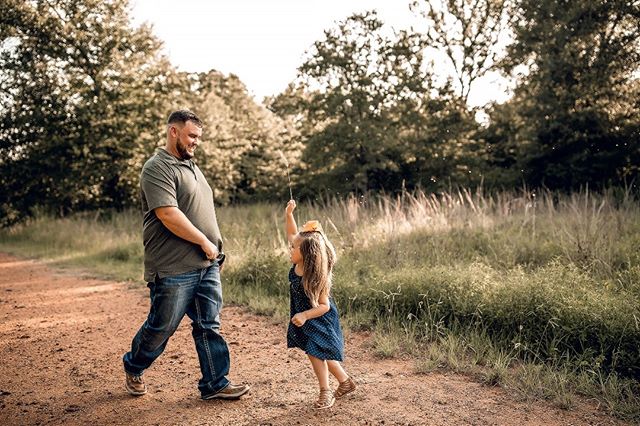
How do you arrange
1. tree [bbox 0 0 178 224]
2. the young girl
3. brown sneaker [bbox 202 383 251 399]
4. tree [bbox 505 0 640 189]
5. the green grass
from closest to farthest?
the young girl < brown sneaker [bbox 202 383 251 399] < the green grass < tree [bbox 505 0 640 189] < tree [bbox 0 0 178 224]

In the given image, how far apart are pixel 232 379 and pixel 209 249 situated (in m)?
1.45

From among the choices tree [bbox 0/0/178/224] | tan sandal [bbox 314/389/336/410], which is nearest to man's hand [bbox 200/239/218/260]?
tan sandal [bbox 314/389/336/410]

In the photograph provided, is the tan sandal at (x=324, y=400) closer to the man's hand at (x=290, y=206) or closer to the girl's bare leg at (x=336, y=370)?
the girl's bare leg at (x=336, y=370)

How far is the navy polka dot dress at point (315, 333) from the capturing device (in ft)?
12.5

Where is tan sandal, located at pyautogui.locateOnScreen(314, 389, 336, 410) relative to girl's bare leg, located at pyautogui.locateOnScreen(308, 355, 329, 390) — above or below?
below

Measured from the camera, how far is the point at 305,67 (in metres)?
20.7

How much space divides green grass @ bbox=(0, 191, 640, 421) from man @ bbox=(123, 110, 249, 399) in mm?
1863

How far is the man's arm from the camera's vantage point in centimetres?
370

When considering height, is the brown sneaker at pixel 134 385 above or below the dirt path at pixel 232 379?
above

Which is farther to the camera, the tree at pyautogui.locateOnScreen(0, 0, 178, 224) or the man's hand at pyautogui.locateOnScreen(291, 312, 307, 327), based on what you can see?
the tree at pyautogui.locateOnScreen(0, 0, 178, 224)

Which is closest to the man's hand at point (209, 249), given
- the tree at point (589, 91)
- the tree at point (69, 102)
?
the tree at point (589, 91)

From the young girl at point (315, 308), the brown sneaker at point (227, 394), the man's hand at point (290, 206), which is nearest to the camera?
the young girl at point (315, 308)

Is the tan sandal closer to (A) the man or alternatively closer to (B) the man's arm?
(A) the man

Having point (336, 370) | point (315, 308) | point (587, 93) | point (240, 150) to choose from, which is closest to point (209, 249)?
point (315, 308)
